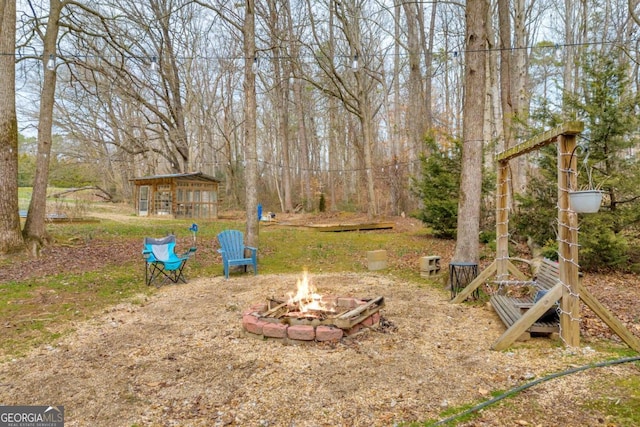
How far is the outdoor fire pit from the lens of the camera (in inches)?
126

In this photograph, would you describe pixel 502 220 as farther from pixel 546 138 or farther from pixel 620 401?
pixel 620 401

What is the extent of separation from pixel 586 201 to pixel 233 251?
5.16 meters

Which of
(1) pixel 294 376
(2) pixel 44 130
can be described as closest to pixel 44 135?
(2) pixel 44 130

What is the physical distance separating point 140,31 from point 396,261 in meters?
9.83

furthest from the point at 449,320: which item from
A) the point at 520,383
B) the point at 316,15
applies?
the point at 316,15

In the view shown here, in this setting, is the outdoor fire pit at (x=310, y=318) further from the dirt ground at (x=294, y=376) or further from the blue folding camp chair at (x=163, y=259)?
the blue folding camp chair at (x=163, y=259)

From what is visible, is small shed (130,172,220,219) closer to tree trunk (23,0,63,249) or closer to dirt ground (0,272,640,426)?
tree trunk (23,0,63,249)

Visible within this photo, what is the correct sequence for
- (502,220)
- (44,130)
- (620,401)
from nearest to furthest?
(620,401) → (502,220) → (44,130)

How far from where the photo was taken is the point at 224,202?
923 inches

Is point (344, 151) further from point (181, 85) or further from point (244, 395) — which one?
point (244, 395)

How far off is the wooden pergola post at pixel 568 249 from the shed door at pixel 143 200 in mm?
19381

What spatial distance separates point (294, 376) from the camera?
2.63 meters

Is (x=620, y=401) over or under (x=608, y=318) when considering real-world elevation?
under

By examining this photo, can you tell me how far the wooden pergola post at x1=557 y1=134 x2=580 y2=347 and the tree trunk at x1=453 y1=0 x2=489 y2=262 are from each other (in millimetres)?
2225
